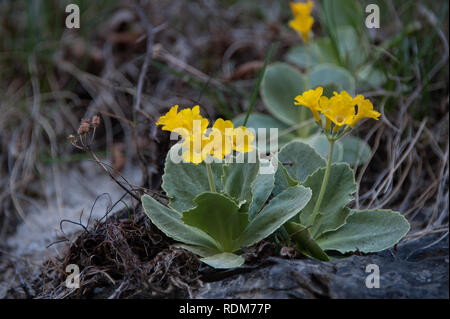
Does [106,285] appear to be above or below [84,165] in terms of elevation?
below

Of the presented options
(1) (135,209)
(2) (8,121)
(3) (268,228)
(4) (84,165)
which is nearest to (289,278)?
(3) (268,228)

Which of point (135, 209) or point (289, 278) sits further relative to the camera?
point (135, 209)

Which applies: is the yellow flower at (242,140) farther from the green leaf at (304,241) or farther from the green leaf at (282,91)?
the green leaf at (282,91)

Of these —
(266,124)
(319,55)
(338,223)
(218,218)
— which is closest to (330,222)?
(338,223)

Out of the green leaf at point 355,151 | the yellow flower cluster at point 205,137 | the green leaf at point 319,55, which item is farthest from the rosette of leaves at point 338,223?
the green leaf at point 319,55

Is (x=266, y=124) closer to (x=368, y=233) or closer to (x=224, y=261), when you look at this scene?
(x=368, y=233)
